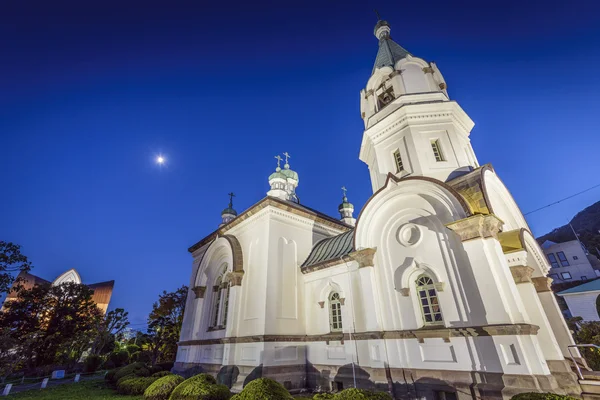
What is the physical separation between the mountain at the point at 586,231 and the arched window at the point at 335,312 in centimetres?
5637

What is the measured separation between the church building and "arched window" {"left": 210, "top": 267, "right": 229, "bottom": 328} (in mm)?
86

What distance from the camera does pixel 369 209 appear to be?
10.8 meters

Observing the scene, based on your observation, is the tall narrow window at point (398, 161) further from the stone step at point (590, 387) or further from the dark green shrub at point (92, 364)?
the dark green shrub at point (92, 364)

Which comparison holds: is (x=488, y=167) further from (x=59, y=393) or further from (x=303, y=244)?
(x=59, y=393)

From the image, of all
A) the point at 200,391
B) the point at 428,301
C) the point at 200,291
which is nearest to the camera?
the point at 200,391

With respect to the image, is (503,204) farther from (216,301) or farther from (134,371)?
(134,371)

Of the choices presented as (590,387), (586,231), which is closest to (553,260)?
(586,231)

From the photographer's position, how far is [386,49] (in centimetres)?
1580

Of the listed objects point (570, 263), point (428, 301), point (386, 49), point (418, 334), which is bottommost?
point (418, 334)

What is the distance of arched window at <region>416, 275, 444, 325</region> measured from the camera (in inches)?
338

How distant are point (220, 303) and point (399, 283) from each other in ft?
33.9

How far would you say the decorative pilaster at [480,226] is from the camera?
25.8 ft

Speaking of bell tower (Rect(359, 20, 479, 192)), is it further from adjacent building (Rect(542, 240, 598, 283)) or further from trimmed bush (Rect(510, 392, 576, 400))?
adjacent building (Rect(542, 240, 598, 283))

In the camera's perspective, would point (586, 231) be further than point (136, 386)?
Yes
